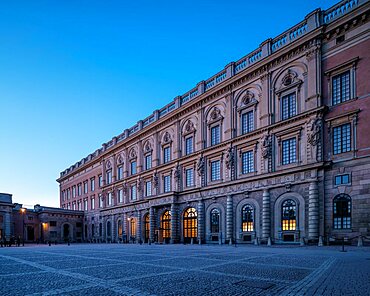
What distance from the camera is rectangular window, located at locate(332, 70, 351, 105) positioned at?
26375 millimetres

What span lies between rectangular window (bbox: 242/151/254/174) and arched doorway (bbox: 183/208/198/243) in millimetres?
9683

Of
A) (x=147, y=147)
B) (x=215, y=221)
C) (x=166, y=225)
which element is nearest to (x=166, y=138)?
(x=147, y=147)

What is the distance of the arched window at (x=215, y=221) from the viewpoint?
36.3 metres

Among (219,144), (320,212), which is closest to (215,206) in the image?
(219,144)

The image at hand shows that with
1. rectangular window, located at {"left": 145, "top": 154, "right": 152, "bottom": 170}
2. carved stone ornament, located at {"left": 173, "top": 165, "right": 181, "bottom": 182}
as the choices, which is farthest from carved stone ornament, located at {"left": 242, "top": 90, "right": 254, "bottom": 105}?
rectangular window, located at {"left": 145, "top": 154, "right": 152, "bottom": 170}

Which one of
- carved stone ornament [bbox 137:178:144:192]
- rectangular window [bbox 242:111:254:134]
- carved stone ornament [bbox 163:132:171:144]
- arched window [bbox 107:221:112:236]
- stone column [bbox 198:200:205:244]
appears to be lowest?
arched window [bbox 107:221:112:236]

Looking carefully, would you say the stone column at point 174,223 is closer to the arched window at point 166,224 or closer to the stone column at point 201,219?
the arched window at point 166,224

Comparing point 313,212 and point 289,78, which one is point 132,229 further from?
point 289,78

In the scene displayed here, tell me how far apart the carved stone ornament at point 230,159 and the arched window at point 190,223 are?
8.46 metres

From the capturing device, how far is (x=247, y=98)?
114 ft

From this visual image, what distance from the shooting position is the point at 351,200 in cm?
2447

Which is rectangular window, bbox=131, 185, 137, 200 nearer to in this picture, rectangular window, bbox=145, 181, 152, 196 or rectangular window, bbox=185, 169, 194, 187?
rectangular window, bbox=145, 181, 152, 196

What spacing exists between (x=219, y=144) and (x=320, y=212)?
13826 mm

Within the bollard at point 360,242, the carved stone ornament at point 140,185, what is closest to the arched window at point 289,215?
the bollard at point 360,242
